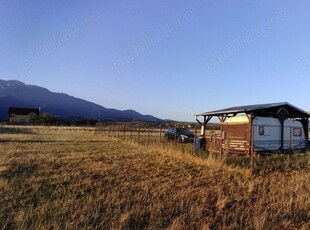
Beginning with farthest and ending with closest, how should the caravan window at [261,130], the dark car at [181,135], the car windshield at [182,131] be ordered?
1. the car windshield at [182,131]
2. the dark car at [181,135]
3. the caravan window at [261,130]

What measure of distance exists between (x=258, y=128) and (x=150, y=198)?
12466 mm

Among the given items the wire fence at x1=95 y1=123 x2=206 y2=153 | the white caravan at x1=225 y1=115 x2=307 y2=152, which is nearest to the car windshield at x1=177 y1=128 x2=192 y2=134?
the wire fence at x1=95 y1=123 x2=206 y2=153

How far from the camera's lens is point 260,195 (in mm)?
7004

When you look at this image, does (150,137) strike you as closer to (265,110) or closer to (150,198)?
(265,110)

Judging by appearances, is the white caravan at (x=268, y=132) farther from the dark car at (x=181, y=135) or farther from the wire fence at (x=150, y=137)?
the dark car at (x=181, y=135)

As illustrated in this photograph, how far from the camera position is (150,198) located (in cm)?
644

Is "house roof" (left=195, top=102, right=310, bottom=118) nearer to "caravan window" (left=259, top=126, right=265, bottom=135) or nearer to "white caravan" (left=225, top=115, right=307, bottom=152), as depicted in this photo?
"white caravan" (left=225, top=115, right=307, bottom=152)

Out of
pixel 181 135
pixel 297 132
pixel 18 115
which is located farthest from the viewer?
pixel 18 115

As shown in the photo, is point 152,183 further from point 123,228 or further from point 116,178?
point 123,228

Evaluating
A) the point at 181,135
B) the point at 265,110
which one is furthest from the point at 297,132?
the point at 181,135

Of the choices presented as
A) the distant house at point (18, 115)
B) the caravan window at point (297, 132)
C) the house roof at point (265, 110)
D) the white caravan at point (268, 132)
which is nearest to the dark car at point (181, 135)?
the house roof at point (265, 110)

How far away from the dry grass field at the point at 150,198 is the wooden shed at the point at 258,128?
6510mm

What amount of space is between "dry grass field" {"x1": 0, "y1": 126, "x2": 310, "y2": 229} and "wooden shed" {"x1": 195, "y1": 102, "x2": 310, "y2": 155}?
6.51 m

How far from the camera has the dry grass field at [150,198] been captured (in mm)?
5074
